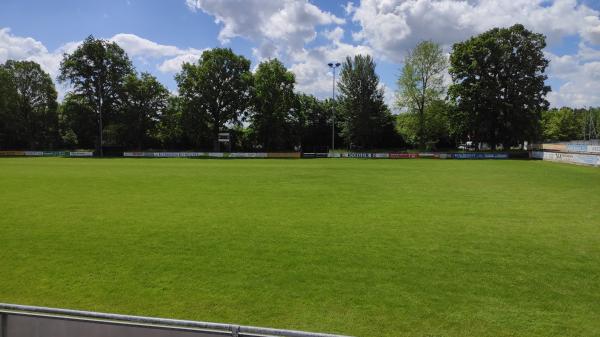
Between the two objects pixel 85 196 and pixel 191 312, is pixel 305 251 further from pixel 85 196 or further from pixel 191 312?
pixel 85 196

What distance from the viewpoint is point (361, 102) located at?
75.1 m

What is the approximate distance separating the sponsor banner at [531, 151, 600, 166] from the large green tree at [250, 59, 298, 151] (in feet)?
132

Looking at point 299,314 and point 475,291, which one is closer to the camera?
point 299,314

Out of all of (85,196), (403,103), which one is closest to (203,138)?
(403,103)

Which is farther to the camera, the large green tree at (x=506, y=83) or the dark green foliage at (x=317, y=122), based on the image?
the dark green foliage at (x=317, y=122)

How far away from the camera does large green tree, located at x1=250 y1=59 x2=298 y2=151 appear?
7131 cm

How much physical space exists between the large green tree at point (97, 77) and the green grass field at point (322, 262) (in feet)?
209

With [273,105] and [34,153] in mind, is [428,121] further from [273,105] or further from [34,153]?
[34,153]

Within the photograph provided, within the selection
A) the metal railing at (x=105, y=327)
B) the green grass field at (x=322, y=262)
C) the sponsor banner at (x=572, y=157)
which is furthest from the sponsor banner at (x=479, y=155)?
the metal railing at (x=105, y=327)

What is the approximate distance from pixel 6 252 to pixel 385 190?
15.4 metres

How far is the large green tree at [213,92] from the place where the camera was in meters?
70.1

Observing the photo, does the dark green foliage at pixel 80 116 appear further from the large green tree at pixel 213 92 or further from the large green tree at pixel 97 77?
the large green tree at pixel 213 92

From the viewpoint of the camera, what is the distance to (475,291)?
6840mm

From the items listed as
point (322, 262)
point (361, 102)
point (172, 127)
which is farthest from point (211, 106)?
point (322, 262)
